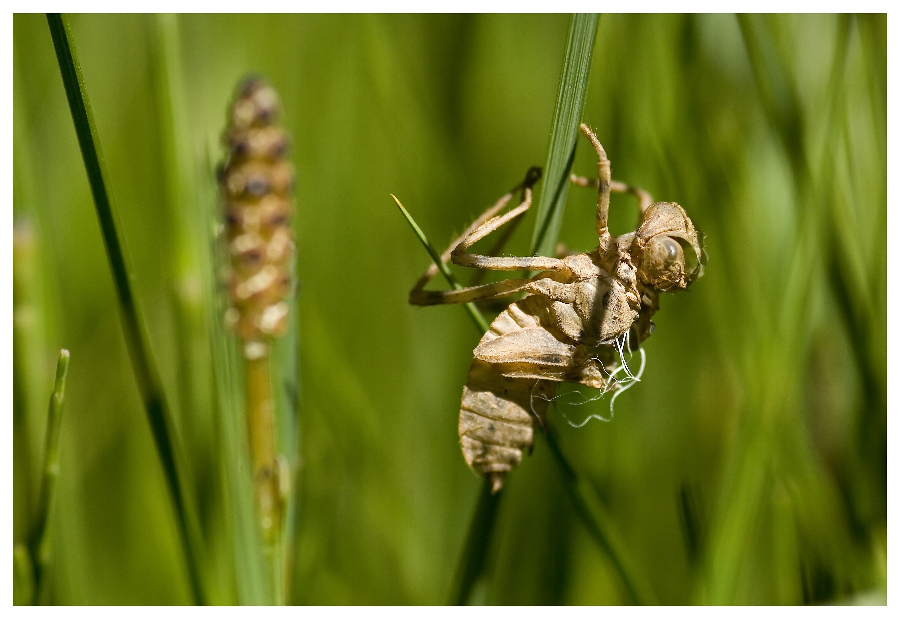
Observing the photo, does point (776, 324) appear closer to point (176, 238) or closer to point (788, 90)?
point (788, 90)

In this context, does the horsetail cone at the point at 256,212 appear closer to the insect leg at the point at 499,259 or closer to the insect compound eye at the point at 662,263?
the insect leg at the point at 499,259

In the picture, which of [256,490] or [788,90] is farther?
[788,90]

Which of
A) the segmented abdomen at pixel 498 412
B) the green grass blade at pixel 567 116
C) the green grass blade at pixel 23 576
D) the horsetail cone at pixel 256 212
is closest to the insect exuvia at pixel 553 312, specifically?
the segmented abdomen at pixel 498 412

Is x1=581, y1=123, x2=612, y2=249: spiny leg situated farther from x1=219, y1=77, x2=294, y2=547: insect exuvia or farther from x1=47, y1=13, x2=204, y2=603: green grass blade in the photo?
x1=47, y1=13, x2=204, y2=603: green grass blade

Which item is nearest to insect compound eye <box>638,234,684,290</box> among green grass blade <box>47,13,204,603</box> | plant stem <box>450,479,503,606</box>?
plant stem <box>450,479,503,606</box>

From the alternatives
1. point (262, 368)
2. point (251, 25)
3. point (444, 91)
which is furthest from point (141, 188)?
point (262, 368)

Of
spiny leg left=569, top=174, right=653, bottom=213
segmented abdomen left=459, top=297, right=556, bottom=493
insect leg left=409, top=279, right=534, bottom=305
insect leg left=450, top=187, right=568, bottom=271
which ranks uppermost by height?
spiny leg left=569, top=174, right=653, bottom=213

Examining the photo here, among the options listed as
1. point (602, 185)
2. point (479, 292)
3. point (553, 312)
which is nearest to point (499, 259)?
point (479, 292)

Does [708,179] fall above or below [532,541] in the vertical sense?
above
